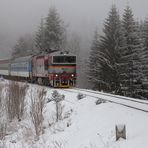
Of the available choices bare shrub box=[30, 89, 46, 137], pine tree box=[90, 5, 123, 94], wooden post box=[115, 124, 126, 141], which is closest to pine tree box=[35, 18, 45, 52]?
pine tree box=[90, 5, 123, 94]

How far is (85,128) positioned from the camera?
13.2 m

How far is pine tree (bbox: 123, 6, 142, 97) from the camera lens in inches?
1389

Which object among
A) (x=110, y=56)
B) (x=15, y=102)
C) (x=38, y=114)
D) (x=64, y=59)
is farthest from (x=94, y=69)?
(x=38, y=114)

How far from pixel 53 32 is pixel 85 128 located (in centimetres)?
5125

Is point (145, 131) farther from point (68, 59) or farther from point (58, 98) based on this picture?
point (68, 59)

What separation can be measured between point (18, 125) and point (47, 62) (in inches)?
492

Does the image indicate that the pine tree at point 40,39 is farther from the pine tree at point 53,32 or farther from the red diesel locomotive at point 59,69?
the red diesel locomotive at point 59,69

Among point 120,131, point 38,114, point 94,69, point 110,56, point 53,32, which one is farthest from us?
point 53,32

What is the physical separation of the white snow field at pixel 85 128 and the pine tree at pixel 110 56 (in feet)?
63.1

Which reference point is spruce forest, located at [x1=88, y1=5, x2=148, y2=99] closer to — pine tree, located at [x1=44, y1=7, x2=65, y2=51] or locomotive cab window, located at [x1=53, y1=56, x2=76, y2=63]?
locomotive cab window, located at [x1=53, y1=56, x2=76, y2=63]

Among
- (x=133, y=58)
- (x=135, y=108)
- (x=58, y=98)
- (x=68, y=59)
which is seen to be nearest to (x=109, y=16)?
(x=133, y=58)

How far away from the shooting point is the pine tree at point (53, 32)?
62938 mm

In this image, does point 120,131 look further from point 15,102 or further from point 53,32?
point 53,32

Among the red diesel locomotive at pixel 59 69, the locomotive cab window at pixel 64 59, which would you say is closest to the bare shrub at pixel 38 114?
the red diesel locomotive at pixel 59 69
